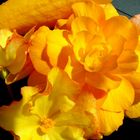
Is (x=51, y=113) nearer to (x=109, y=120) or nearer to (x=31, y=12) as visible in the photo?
(x=109, y=120)

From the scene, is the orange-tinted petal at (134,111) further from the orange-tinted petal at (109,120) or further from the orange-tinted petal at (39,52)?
the orange-tinted petal at (39,52)

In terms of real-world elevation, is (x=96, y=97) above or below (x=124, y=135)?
above

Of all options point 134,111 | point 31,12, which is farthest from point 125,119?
point 31,12

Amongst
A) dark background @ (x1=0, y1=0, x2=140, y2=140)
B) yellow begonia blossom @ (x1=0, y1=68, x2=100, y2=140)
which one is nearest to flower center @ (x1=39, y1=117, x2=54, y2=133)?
yellow begonia blossom @ (x1=0, y1=68, x2=100, y2=140)

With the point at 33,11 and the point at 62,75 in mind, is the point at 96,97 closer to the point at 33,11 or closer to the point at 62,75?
the point at 62,75

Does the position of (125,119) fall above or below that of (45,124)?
below

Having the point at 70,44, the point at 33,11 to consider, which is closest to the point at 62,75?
the point at 70,44

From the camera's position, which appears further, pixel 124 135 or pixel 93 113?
pixel 124 135
